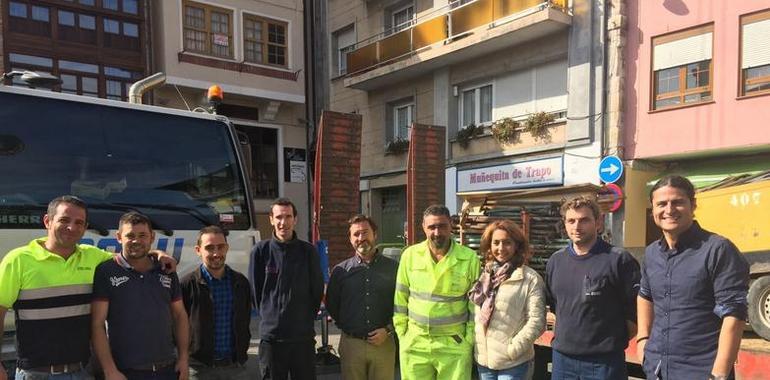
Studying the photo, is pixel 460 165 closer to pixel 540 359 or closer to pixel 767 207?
pixel 767 207

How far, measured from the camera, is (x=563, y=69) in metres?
12.8

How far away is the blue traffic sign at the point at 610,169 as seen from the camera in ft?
38.1

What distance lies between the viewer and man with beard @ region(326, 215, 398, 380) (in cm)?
366

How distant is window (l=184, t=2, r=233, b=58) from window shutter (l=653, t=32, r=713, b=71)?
Result: 11.8 m

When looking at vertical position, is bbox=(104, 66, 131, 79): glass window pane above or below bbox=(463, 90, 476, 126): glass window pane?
above

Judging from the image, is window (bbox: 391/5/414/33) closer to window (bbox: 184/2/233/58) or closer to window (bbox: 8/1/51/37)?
window (bbox: 184/2/233/58)

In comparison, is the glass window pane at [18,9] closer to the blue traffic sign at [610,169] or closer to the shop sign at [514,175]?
the shop sign at [514,175]

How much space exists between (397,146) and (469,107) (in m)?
2.63

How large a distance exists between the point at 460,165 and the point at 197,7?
920 centimetres

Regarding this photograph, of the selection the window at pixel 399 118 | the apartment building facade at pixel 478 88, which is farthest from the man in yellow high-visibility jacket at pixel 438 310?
the window at pixel 399 118

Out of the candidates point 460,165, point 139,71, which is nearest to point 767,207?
point 460,165

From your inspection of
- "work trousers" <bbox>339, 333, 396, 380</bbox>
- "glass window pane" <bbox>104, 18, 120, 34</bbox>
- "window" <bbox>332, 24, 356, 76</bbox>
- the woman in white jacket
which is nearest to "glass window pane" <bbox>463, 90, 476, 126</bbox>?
"window" <bbox>332, 24, 356, 76</bbox>

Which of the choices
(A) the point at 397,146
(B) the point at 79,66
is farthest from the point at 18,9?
(A) the point at 397,146

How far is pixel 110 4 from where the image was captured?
15.5 meters
